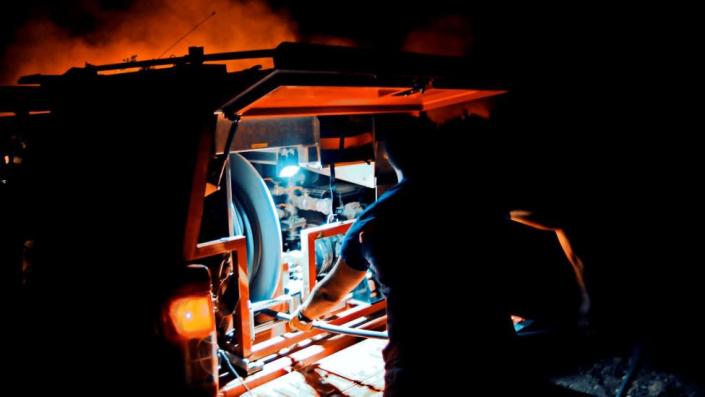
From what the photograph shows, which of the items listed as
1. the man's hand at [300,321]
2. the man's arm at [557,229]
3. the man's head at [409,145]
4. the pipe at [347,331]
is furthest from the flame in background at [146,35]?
the man's arm at [557,229]

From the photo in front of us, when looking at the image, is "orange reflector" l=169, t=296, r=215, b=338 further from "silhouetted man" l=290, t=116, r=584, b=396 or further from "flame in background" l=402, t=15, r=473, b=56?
"flame in background" l=402, t=15, r=473, b=56

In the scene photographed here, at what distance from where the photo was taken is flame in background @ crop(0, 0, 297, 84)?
602 centimetres

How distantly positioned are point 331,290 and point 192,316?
108 cm

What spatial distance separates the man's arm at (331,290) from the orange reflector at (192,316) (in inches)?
36.5

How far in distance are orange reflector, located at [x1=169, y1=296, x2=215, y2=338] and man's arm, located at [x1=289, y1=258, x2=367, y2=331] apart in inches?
36.5

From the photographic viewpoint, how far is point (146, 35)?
6715mm

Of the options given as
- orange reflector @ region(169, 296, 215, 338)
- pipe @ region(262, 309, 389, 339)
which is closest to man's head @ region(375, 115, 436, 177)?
orange reflector @ region(169, 296, 215, 338)

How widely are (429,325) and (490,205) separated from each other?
0.85m

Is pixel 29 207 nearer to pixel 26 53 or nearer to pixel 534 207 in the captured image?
pixel 534 207

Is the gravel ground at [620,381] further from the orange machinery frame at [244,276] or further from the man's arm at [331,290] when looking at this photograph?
the man's arm at [331,290]

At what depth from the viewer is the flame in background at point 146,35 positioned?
602cm

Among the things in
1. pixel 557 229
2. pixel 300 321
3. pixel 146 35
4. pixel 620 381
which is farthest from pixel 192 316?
pixel 146 35

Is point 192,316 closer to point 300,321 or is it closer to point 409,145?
point 300,321

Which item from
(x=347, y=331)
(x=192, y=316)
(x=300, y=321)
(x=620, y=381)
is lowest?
(x=620, y=381)
